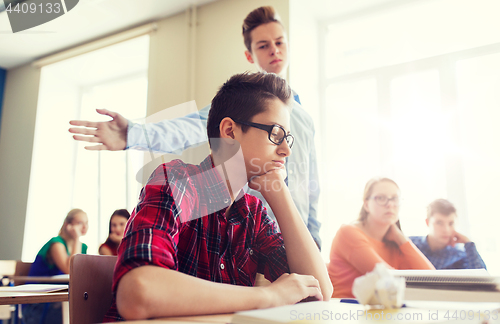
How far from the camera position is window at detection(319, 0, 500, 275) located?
302cm

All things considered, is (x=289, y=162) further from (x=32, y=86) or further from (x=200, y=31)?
(x=32, y=86)

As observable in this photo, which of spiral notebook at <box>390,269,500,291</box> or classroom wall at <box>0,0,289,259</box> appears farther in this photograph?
classroom wall at <box>0,0,289,259</box>

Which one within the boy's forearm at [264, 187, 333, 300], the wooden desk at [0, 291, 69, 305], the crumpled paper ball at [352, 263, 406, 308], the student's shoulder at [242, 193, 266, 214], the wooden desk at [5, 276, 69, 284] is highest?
the student's shoulder at [242, 193, 266, 214]

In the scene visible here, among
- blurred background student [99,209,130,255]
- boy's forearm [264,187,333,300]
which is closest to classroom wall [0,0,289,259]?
blurred background student [99,209,130,255]

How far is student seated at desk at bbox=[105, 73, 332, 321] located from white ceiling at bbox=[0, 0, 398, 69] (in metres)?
2.54

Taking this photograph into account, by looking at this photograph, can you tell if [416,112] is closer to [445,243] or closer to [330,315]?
[445,243]

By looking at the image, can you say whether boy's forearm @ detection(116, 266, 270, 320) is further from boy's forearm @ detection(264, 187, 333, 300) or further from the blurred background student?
the blurred background student

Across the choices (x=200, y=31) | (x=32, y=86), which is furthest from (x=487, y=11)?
(x=32, y=86)

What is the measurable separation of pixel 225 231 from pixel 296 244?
197 millimetres

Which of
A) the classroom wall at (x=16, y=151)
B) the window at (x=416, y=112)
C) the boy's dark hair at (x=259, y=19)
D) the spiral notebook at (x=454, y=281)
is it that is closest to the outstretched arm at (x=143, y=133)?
the boy's dark hair at (x=259, y=19)

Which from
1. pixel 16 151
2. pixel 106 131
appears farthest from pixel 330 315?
pixel 16 151

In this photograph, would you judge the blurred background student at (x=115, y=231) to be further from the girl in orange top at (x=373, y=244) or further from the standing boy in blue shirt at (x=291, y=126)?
the standing boy in blue shirt at (x=291, y=126)

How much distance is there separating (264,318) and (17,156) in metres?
5.40

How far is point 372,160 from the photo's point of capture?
3.33m
